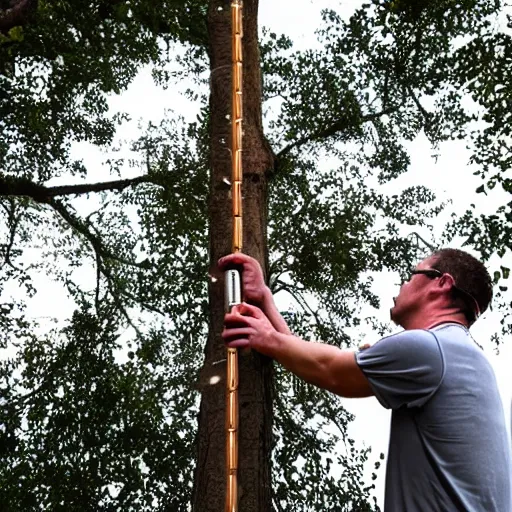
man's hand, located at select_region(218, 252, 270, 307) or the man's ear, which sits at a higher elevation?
man's hand, located at select_region(218, 252, 270, 307)

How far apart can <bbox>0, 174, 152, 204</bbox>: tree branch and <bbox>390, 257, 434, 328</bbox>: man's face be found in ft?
17.8

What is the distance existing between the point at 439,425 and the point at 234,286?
0.69 metres

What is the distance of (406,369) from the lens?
181 centimetres

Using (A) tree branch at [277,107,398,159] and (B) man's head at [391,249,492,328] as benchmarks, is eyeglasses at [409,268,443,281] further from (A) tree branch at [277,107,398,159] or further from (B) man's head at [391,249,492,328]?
(A) tree branch at [277,107,398,159]

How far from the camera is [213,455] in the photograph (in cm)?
223

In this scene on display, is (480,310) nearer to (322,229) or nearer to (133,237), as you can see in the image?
(322,229)

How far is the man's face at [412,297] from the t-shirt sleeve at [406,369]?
284 millimetres

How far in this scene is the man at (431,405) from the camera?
5.73ft

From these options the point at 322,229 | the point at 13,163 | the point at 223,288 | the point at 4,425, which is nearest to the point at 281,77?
the point at 322,229

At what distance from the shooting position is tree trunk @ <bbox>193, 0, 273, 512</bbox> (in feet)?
7.23

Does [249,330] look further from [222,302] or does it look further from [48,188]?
[48,188]

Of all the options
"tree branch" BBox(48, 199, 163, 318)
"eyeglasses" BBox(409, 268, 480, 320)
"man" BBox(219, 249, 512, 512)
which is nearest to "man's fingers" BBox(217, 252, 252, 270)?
"man" BBox(219, 249, 512, 512)

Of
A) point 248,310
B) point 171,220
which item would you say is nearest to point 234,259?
point 248,310

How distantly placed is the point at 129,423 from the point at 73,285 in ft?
6.46
